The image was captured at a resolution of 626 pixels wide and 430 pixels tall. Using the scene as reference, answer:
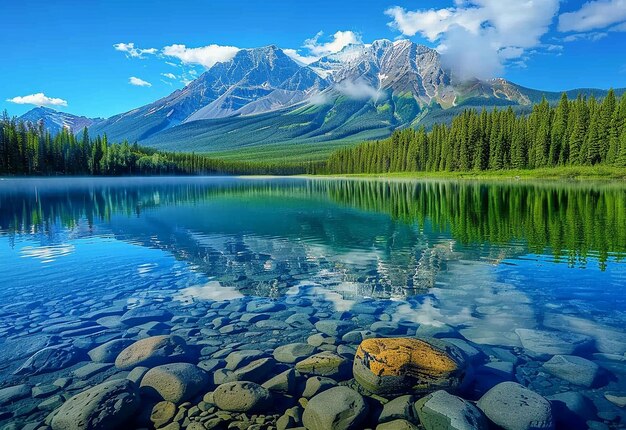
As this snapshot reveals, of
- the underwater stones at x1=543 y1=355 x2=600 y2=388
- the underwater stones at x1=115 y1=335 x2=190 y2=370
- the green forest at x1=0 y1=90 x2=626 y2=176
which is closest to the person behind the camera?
the underwater stones at x1=543 y1=355 x2=600 y2=388

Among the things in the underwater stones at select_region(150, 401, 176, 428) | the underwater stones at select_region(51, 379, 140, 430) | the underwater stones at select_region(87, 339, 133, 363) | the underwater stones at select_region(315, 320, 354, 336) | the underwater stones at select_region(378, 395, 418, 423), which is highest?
the underwater stones at select_region(51, 379, 140, 430)

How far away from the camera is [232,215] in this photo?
43.8m

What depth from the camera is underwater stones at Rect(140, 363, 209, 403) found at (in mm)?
8852

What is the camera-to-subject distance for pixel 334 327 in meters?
12.6

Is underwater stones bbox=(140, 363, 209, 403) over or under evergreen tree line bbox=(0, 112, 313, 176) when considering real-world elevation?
under

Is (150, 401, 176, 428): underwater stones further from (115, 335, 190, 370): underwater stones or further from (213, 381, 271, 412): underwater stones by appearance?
(115, 335, 190, 370): underwater stones

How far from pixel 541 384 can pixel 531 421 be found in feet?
6.69

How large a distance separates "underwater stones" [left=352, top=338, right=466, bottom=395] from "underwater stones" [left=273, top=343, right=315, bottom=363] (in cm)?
158

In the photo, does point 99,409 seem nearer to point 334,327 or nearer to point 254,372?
point 254,372

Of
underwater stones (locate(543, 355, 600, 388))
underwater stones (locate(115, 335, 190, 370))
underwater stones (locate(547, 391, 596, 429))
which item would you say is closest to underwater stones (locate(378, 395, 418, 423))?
underwater stones (locate(547, 391, 596, 429))

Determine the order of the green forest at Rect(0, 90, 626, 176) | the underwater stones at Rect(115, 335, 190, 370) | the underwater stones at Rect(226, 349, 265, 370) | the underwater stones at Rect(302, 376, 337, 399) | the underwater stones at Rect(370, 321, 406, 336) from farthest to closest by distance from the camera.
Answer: the green forest at Rect(0, 90, 626, 176), the underwater stones at Rect(370, 321, 406, 336), the underwater stones at Rect(115, 335, 190, 370), the underwater stones at Rect(226, 349, 265, 370), the underwater stones at Rect(302, 376, 337, 399)

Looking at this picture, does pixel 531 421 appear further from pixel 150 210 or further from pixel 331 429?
pixel 150 210

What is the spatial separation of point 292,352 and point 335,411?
9.93 ft

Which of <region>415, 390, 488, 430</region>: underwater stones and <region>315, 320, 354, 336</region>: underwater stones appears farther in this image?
<region>315, 320, 354, 336</region>: underwater stones
